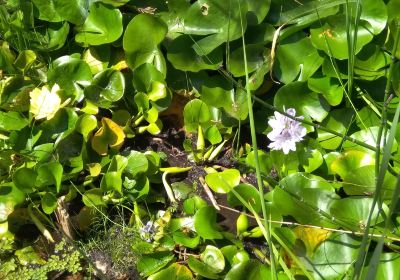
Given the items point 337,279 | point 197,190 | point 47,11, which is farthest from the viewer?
point 47,11

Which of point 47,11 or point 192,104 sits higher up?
point 47,11

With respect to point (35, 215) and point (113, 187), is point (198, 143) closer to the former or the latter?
point (113, 187)

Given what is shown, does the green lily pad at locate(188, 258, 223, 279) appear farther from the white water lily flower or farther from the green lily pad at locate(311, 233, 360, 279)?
the white water lily flower

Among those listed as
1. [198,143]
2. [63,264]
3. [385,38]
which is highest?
[385,38]

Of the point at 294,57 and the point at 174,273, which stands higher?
the point at 294,57

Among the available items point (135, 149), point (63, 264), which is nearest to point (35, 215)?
point (63, 264)

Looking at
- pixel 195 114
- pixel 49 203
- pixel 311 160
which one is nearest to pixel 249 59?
pixel 195 114

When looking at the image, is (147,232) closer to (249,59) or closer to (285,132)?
(285,132)
